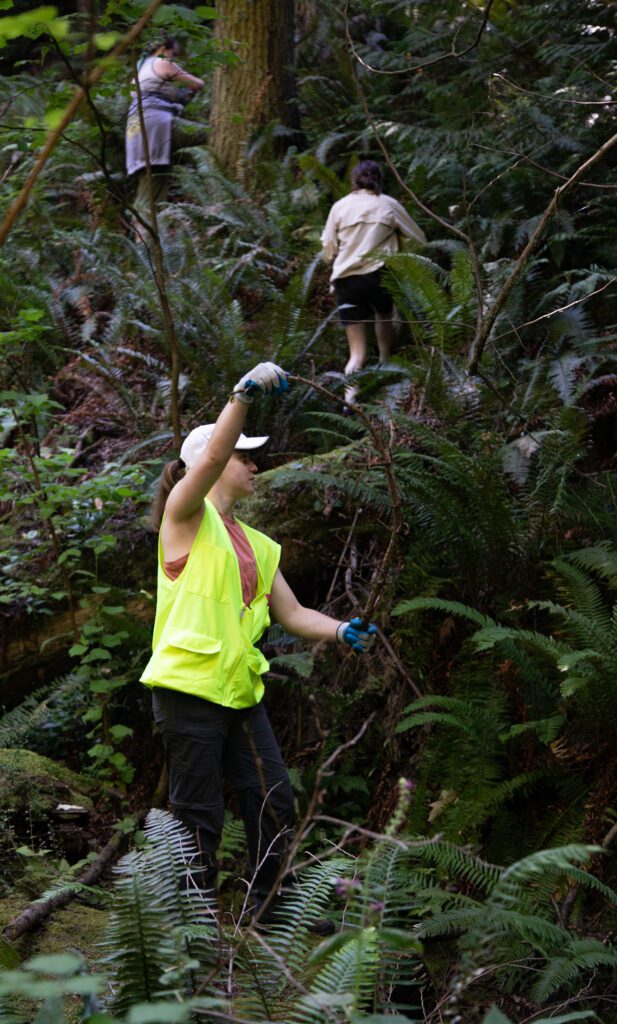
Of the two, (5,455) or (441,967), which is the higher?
(5,455)

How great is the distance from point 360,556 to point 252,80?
693 centimetres

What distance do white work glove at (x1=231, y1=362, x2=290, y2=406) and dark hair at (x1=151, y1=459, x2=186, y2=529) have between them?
1.96 ft

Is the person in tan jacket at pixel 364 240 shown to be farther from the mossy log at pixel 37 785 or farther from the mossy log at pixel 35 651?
the mossy log at pixel 37 785

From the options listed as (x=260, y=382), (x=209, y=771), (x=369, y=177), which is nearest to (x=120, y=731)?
(x=209, y=771)

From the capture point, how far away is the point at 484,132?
834cm

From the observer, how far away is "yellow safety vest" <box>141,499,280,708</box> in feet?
11.8

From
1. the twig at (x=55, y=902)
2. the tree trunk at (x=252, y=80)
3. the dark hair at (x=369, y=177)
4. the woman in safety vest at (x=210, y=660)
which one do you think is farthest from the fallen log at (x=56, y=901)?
the tree trunk at (x=252, y=80)

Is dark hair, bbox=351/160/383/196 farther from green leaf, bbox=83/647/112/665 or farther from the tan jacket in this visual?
green leaf, bbox=83/647/112/665

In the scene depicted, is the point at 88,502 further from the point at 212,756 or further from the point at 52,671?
the point at 212,756

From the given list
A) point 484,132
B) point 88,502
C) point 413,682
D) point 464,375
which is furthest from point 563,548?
point 484,132

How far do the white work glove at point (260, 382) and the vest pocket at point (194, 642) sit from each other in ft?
2.86

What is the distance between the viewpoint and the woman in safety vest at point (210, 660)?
3.60 m

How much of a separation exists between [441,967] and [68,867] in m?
1.68

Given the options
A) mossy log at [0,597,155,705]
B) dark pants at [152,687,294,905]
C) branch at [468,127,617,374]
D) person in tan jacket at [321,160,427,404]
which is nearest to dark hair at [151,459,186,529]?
dark pants at [152,687,294,905]
